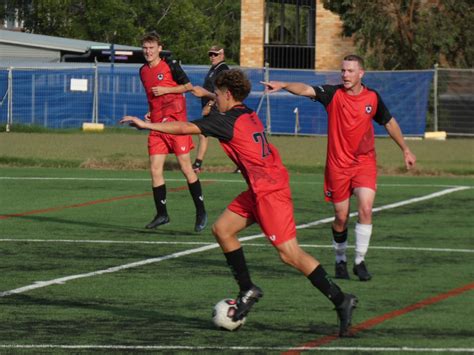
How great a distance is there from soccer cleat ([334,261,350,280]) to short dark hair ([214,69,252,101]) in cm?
351

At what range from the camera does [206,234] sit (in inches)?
648

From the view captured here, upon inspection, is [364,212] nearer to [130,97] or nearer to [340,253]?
[340,253]

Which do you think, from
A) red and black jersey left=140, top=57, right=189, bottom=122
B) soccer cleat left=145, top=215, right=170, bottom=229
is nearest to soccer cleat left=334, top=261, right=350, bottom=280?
soccer cleat left=145, top=215, right=170, bottom=229

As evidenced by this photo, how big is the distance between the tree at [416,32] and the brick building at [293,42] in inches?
377

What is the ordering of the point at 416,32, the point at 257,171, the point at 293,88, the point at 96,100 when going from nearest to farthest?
the point at 257,171 → the point at 293,88 → the point at 96,100 → the point at 416,32

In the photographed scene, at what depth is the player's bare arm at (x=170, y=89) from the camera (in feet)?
46.4

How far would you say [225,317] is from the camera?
9875 mm

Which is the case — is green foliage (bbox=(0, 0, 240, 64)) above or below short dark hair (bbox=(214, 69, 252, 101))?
above

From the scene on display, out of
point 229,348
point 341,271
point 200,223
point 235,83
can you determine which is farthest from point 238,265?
point 200,223

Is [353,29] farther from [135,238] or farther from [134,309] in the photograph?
[134,309]

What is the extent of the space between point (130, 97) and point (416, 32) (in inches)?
421

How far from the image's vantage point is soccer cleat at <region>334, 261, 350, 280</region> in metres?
13.0

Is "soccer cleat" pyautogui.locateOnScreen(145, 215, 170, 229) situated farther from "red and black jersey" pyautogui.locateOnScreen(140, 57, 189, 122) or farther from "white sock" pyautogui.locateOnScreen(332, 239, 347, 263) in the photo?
"white sock" pyautogui.locateOnScreen(332, 239, 347, 263)

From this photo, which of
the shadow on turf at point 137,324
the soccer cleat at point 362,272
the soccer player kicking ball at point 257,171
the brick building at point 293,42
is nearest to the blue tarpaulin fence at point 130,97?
the brick building at point 293,42
